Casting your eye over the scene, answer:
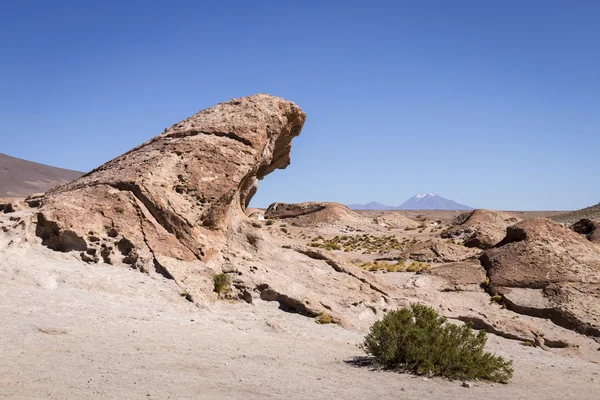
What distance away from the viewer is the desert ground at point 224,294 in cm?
784

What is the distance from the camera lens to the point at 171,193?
13.0m

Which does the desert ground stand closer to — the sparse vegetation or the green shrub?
the green shrub

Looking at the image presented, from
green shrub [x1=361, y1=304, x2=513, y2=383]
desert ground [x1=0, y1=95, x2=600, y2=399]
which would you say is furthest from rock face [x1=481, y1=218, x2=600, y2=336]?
green shrub [x1=361, y1=304, x2=513, y2=383]

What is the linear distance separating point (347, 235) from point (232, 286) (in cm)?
2843

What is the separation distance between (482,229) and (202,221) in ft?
60.4

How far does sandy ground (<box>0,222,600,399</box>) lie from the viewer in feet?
23.3

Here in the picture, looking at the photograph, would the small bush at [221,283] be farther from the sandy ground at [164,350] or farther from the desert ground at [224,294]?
the sandy ground at [164,350]

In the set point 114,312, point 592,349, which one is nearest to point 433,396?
point 114,312

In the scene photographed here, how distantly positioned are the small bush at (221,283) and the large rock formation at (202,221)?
14 cm

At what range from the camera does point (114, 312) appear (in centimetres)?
981

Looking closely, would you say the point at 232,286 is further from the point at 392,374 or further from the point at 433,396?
the point at 433,396

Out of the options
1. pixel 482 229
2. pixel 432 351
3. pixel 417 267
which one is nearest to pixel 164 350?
pixel 432 351

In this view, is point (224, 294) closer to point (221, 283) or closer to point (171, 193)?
point (221, 283)

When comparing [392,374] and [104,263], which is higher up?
[104,263]
